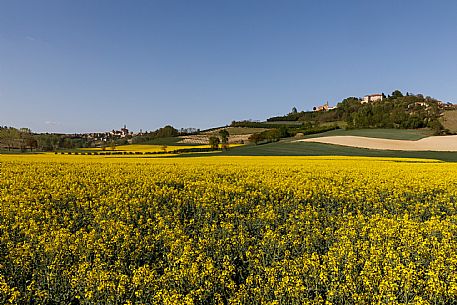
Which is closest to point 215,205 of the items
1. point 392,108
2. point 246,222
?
point 246,222

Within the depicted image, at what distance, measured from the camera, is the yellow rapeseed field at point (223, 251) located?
184 inches

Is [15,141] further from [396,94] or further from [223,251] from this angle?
[396,94]

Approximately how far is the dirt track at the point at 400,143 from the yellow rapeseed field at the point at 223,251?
4411 cm

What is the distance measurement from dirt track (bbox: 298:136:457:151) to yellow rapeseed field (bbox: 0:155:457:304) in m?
44.1

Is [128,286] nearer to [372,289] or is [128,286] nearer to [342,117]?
[372,289]

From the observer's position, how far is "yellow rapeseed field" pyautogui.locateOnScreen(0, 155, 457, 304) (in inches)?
184

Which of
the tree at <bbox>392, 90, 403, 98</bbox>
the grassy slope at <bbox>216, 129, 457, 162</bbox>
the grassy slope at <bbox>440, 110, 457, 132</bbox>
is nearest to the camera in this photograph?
the grassy slope at <bbox>216, 129, 457, 162</bbox>

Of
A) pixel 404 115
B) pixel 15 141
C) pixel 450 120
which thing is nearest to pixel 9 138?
pixel 15 141

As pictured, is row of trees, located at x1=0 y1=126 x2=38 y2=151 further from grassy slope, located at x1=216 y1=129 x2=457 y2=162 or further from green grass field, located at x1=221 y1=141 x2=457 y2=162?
green grass field, located at x1=221 y1=141 x2=457 y2=162

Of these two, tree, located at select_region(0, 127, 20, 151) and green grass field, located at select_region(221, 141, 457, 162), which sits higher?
tree, located at select_region(0, 127, 20, 151)

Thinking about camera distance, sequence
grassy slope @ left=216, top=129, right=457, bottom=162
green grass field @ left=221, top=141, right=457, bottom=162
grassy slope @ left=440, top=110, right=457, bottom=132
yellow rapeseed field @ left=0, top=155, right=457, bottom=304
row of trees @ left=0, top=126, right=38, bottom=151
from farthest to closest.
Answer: row of trees @ left=0, top=126, right=38, bottom=151, grassy slope @ left=440, top=110, right=457, bottom=132, green grass field @ left=221, top=141, right=457, bottom=162, grassy slope @ left=216, top=129, right=457, bottom=162, yellow rapeseed field @ left=0, top=155, right=457, bottom=304

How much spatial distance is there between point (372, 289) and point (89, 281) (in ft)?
13.9

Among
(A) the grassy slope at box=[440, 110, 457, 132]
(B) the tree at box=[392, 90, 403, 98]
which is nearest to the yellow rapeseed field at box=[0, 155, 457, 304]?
(A) the grassy slope at box=[440, 110, 457, 132]

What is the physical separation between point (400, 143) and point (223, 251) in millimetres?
59064
